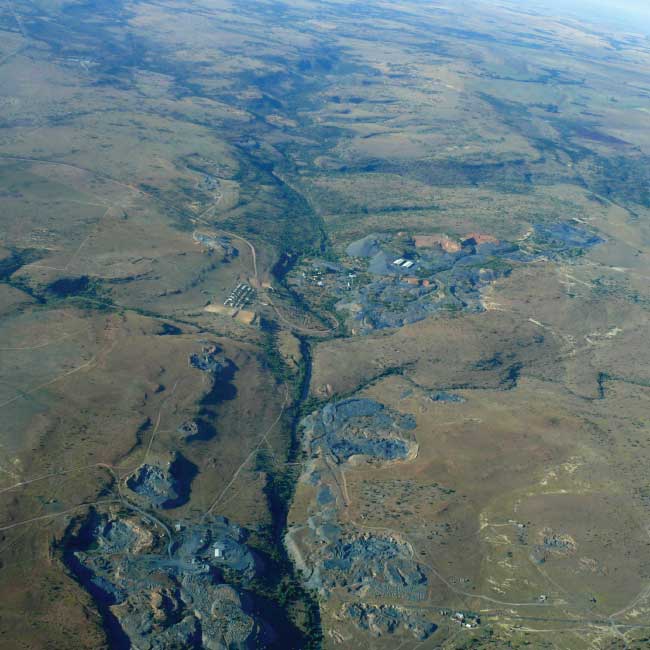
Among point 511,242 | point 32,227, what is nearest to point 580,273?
point 511,242

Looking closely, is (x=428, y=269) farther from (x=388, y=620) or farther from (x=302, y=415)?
(x=388, y=620)

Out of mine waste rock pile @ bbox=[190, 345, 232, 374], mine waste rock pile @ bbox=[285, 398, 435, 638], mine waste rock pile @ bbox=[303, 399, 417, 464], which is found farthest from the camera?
mine waste rock pile @ bbox=[190, 345, 232, 374]

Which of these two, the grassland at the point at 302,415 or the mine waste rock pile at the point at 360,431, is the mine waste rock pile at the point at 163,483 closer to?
the grassland at the point at 302,415

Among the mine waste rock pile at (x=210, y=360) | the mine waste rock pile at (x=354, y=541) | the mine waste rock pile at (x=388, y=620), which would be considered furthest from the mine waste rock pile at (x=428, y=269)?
the mine waste rock pile at (x=388, y=620)

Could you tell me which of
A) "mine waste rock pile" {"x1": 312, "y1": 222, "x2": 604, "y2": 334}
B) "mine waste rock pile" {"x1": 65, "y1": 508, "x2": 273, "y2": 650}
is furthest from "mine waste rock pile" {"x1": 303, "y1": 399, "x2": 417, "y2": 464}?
"mine waste rock pile" {"x1": 312, "y1": 222, "x2": 604, "y2": 334}

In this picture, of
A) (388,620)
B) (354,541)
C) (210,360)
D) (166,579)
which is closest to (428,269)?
(210,360)

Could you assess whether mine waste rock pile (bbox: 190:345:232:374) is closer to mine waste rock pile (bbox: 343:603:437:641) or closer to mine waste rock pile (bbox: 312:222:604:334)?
mine waste rock pile (bbox: 312:222:604:334)
